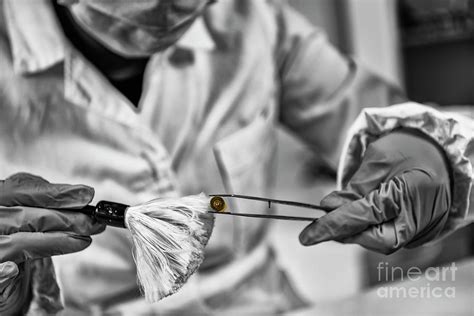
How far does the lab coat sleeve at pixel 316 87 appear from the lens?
4.23ft

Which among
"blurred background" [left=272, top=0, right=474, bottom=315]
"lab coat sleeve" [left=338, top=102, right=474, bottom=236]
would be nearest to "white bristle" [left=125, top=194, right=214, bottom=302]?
"lab coat sleeve" [left=338, top=102, right=474, bottom=236]

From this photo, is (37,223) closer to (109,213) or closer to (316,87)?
(109,213)

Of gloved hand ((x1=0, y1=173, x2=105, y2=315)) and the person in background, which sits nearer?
gloved hand ((x1=0, y1=173, x2=105, y2=315))

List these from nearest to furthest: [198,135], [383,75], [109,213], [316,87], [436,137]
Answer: [109,213], [436,137], [198,135], [316,87], [383,75]

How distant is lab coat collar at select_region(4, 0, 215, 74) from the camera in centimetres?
101

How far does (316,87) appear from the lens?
1.30 m

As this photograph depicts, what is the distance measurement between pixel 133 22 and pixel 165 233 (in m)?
0.41

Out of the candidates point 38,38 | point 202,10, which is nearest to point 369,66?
point 202,10

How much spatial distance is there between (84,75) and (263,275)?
0.57m

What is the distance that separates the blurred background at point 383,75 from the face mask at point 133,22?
14.3 inches

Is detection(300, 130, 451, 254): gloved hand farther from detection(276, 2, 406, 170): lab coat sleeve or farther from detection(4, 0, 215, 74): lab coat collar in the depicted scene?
detection(4, 0, 215, 74): lab coat collar

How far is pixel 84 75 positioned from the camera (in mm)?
1061

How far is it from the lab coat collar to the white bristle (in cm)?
37

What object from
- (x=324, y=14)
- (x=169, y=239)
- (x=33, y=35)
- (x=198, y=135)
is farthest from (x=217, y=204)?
(x=324, y=14)
